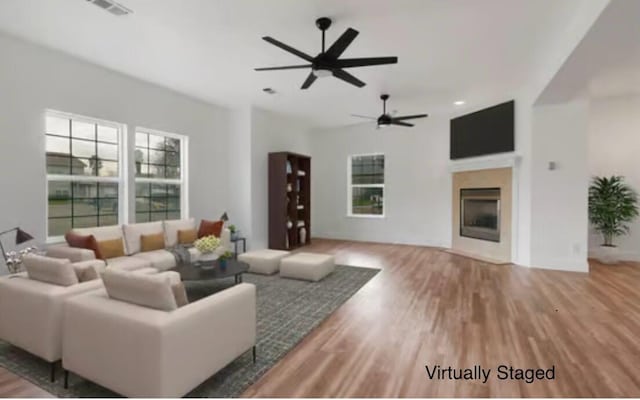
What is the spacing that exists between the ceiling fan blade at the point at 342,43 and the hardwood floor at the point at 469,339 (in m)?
2.69

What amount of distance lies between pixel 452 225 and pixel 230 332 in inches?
241

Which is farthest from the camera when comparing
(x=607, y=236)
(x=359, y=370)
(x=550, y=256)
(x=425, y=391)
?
(x=607, y=236)

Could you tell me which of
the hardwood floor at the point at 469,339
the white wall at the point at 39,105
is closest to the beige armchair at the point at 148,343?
the hardwood floor at the point at 469,339

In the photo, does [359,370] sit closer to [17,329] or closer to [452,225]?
[17,329]

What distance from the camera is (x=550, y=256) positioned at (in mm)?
5258

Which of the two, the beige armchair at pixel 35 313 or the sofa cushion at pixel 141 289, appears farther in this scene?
the beige armchair at pixel 35 313

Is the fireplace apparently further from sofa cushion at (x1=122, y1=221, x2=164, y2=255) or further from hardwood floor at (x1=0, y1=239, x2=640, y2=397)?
sofa cushion at (x1=122, y1=221, x2=164, y2=255)

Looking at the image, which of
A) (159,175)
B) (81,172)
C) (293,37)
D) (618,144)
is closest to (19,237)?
(81,172)

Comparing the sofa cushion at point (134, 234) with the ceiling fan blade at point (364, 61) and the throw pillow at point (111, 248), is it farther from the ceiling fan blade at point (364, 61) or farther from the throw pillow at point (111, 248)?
the ceiling fan blade at point (364, 61)

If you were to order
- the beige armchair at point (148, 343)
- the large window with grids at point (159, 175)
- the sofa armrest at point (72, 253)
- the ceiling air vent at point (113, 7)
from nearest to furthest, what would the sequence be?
the beige armchair at point (148, 343), the ceiling air vent at point (113, 7), the sofa armrest at point (72, 253), the large window with grids at point (159, 175)

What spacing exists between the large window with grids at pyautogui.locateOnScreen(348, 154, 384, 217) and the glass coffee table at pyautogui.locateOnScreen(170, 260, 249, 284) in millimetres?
4980

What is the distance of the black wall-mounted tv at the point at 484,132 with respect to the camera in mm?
5828

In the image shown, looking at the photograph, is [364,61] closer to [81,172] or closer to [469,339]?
[469,339]

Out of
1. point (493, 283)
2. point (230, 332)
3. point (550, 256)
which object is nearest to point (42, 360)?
point (230, 332)
